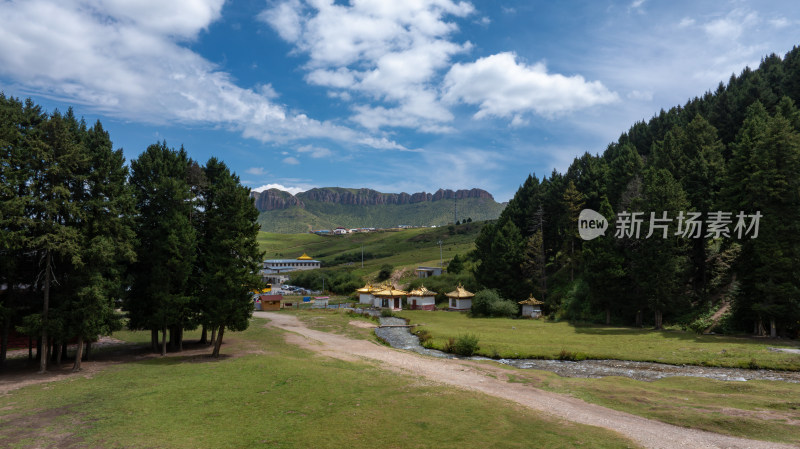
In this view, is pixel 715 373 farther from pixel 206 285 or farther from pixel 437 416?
pixel 206 285

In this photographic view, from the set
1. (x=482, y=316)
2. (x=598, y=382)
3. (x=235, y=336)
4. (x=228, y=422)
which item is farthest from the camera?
(x=482, y=316)

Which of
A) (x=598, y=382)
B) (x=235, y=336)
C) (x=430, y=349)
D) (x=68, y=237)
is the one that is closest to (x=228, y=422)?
(x=68, y=237)

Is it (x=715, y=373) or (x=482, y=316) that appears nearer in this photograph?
(x=715, y=373)

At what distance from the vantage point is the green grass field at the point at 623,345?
30.3 meters

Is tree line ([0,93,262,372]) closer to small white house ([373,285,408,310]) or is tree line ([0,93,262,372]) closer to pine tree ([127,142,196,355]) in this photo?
pine tree ([127,142,196,355])

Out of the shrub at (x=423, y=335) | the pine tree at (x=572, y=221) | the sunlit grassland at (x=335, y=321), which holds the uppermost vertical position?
the pine tree at (x=572, y=221)

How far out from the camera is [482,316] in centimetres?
6456

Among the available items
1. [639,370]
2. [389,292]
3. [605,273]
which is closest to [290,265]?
[389,292]

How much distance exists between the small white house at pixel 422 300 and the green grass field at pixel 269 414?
5255 centimetres

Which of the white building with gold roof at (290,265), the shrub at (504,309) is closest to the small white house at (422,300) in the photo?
the shrub at (504,309)

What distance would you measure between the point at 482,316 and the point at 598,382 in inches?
1563

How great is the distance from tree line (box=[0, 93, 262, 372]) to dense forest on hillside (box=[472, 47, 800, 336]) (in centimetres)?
4420

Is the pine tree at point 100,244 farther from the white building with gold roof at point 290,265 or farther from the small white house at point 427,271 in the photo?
the white building with gold roof at point 290,265

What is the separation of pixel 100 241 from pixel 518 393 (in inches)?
1138
